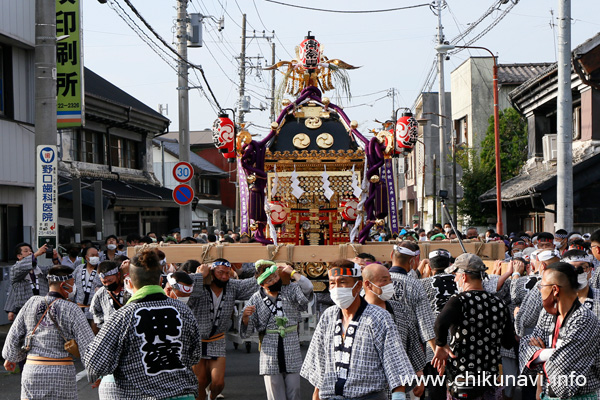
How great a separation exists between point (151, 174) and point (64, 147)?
22.0 feet

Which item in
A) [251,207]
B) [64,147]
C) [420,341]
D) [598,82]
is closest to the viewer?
[420,341]

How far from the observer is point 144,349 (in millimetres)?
5309

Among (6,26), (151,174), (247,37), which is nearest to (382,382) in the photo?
(6,26)

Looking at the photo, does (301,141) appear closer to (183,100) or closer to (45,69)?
(45,69)

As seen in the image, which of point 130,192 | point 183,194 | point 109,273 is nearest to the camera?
point 109,273

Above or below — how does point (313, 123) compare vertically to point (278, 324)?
above

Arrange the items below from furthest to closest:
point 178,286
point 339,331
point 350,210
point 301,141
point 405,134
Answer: point 301,141, point 405,134, point 350,210, point 178,286, point 339,331

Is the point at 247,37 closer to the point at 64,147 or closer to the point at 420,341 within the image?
the point at 64,147

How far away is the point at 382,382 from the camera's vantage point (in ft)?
16.9

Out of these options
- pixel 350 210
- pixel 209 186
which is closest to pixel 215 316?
pixel 350 210

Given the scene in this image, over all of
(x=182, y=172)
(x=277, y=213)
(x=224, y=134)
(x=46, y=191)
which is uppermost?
(x=224, y=134)

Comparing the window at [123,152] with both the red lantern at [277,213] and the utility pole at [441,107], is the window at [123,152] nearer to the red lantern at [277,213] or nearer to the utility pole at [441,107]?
the utility pole at [441,107]

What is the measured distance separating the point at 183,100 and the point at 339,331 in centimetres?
1553

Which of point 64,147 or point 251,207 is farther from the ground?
point 64,147
